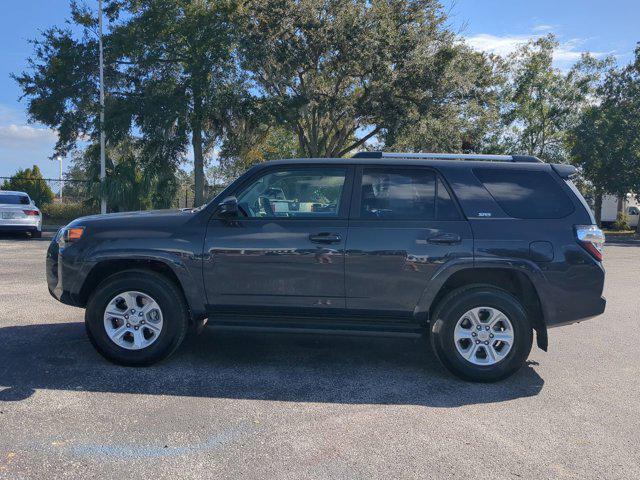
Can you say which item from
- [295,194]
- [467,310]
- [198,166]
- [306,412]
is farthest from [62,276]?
[198,166]

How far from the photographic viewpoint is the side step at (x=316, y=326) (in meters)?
4.68

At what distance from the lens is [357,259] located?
4672 mm

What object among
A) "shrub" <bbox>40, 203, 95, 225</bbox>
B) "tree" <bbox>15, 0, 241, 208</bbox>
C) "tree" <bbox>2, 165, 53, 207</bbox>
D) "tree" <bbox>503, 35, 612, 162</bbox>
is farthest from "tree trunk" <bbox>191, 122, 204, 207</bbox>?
"tree" <bbox>503, 35, 612, 162</bbox>

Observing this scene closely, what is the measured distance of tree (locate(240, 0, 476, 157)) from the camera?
837 inches

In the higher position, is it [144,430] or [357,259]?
[357,259]

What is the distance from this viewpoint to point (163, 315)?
189 inches

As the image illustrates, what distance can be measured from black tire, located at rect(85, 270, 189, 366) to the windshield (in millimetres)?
15263

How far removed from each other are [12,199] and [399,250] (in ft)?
56.1

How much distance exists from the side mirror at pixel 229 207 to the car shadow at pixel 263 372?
140 centimetres

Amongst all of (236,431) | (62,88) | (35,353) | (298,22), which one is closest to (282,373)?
(236,431)

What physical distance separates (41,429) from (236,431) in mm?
1298

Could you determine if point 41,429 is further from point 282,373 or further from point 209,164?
point 209,164

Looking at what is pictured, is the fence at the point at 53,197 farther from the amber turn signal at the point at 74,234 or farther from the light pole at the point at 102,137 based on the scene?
the amber turn signal at the point at 74,234

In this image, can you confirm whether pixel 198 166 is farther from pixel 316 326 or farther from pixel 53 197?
pixel 316 326
